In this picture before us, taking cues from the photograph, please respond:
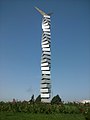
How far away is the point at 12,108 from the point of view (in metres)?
19.1

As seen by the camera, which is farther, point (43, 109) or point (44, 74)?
point (44, 74)

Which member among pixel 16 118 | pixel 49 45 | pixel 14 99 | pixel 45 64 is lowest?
pixel 16 118

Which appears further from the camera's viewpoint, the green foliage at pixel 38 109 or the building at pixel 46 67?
the building at pixel 46 67

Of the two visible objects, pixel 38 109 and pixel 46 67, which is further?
pixel 46 67

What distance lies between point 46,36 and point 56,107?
45.1ft

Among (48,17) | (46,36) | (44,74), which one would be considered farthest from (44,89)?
(48,17)

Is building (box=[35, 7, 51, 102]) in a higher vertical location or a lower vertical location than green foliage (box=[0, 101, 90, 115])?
higher

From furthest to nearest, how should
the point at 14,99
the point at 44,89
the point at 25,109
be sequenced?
the point at 44,89 < the point at 14,99 < the point at 25,109

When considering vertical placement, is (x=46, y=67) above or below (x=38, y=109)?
above

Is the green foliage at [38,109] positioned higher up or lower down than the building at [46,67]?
lower down

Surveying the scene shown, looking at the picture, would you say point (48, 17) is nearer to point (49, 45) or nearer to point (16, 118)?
point (49, 45)

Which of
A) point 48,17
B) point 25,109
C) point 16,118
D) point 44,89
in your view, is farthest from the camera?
point 48,17

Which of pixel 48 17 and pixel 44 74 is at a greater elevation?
pixel 48 17

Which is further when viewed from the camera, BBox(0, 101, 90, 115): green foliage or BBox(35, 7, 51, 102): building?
BBox(35, 7, 51, 102): building
